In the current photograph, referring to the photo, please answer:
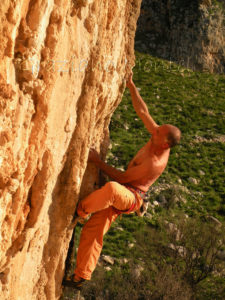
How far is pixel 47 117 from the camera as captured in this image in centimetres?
336

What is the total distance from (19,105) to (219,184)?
11.2 metres

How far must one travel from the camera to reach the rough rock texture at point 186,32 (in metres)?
22.9

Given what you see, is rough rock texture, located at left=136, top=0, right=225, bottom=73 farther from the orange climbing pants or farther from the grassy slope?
the orange climbing pants

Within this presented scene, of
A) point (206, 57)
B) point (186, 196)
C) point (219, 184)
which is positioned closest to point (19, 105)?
point (186, 196)

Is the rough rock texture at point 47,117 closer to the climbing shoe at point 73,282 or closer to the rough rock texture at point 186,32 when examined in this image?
the climbing shoe at point 73,282

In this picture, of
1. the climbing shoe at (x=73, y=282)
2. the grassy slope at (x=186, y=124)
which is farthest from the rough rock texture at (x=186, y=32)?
the climbing shoe at (x=73, y=282)

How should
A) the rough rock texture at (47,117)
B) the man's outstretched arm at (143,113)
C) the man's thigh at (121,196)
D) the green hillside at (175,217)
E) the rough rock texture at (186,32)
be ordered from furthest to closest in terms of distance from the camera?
the rough rock texture at (186,32) → the green hillside at (175,217) → the man's outstretched arm at (143,113) → the man's thigh at (121,196) → the rough rock texture at (47,117)

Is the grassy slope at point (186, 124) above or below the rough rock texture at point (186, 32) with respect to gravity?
below

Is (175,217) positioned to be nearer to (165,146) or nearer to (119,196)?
(165,146)

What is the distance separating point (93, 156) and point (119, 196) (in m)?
0.59

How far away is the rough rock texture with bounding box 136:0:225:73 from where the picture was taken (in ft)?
75.0

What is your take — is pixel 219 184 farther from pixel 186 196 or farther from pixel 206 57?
pixel 206 57

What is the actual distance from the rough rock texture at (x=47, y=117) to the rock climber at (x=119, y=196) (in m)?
0.18

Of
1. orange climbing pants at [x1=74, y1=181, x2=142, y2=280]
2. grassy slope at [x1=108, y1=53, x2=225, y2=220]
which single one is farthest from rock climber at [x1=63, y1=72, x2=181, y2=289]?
grassy slope at [x1=108, y1=53, x2=225, y2=220]
